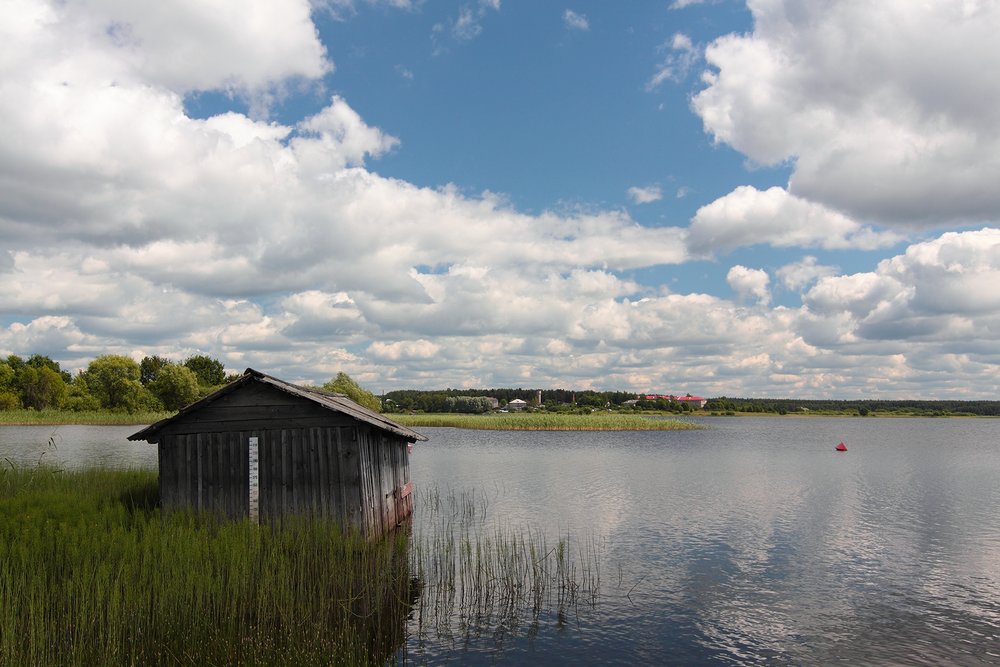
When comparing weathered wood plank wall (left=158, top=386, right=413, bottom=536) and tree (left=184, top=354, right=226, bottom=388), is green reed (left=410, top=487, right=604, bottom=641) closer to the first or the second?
weathered wood plank wall (left=158, top=386, right=413, bottom=536)

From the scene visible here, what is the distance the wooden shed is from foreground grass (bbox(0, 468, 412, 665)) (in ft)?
4.44

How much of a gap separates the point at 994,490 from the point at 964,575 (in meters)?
26.9

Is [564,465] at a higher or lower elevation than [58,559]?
lower

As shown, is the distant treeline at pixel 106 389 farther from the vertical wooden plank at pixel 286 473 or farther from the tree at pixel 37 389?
the vertical wooden plank at pixel 286 473

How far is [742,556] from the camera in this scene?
2416 cm

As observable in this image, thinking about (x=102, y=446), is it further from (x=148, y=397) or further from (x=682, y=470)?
(x=148, y=397)

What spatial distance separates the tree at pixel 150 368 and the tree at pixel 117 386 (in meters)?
11.8

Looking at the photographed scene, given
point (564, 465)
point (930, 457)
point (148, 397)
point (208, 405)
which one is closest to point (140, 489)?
point (208, 405)

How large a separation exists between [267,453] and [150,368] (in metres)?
132

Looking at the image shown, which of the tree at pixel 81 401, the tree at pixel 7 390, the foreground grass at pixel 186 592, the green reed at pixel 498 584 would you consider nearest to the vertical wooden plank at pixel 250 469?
the foreground grass at pixel 186 592

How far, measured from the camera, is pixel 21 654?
1002cm

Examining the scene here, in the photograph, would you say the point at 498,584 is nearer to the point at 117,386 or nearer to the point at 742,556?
the point at 742,556

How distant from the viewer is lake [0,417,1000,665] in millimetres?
15141

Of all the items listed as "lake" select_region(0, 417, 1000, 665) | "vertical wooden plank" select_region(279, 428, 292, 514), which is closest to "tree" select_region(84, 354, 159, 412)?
"lake" select_region(0, 417, 1000, 665)
